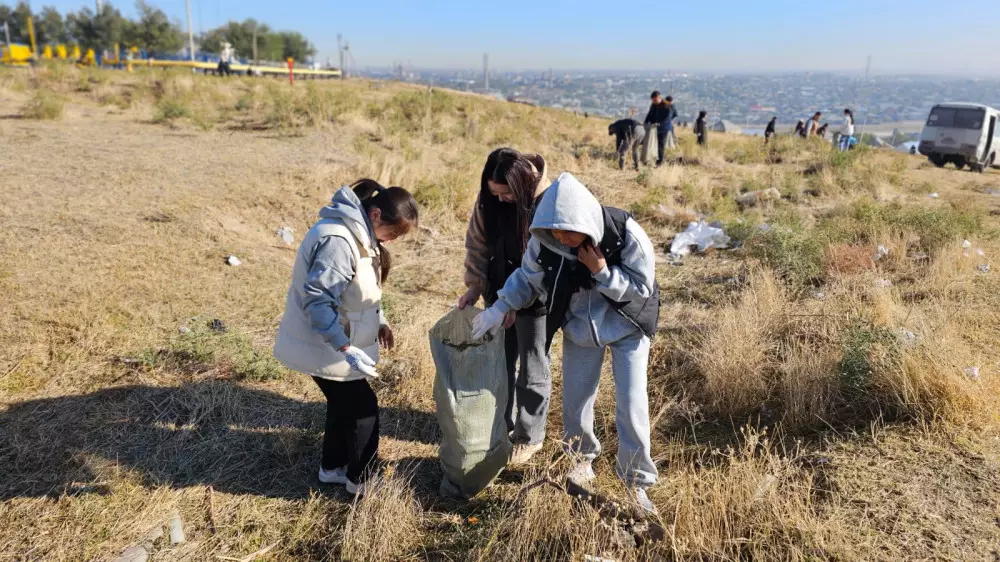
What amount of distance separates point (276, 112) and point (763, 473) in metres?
10.8

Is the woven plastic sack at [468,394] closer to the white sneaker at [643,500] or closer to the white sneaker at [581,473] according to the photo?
the white sneaker at [581,473]

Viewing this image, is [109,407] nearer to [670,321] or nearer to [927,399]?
[670,321]

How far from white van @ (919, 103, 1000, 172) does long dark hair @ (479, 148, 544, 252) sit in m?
16.3

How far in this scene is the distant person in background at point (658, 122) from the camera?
1172 cm

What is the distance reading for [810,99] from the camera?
4188 cm

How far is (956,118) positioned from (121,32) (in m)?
40.0

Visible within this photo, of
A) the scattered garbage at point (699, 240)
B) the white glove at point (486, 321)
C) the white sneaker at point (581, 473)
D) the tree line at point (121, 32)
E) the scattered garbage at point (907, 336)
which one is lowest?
the white sneaker at point (581, 473)

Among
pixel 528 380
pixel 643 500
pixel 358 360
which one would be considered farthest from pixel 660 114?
pixel 358 360

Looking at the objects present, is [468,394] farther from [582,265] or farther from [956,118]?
[956,118]

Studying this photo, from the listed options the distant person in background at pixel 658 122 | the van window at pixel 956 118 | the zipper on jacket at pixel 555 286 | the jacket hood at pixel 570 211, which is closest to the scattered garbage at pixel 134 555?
the zipper on jacket at pixel 555 286

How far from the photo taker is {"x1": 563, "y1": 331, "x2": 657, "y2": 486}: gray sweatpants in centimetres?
239

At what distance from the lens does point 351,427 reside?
8.63 feet

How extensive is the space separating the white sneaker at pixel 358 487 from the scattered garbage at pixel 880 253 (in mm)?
4962

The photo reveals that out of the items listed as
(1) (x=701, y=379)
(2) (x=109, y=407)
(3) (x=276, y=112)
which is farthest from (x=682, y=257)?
(3) (x=276, y=112)
